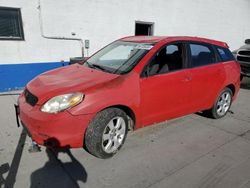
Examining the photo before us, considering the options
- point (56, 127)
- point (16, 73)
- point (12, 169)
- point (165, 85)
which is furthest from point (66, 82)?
point (16, 73)

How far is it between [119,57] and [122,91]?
0.95 meters

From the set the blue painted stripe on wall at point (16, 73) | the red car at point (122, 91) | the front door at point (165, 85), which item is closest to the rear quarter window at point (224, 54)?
the red car at point (122, 91)

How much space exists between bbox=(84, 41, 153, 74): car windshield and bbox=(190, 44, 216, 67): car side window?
88 centimetres

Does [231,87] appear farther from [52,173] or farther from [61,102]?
[52,173]

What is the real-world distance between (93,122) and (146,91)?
0.91 metres

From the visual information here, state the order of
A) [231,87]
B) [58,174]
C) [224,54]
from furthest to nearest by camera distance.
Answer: [231,87], [224,54], [58,174]

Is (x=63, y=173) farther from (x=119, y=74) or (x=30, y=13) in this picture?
(x=30, y=13)

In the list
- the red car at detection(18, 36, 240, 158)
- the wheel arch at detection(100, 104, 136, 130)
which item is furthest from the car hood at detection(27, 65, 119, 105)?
the wheel arch at detection(100, 104, 136, 130)

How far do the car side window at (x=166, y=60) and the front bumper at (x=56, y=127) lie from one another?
1.20 meters

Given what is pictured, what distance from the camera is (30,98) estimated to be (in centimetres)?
296

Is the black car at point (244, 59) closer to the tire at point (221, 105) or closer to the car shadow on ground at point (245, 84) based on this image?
the car shadow on ground at point (245, 84)

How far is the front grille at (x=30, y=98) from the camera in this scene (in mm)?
2838

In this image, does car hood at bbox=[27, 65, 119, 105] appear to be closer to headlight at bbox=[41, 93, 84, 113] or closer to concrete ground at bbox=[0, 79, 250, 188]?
headlight at bbox=[41, 93, 84, 113]

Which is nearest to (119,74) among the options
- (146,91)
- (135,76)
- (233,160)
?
(135,76)
